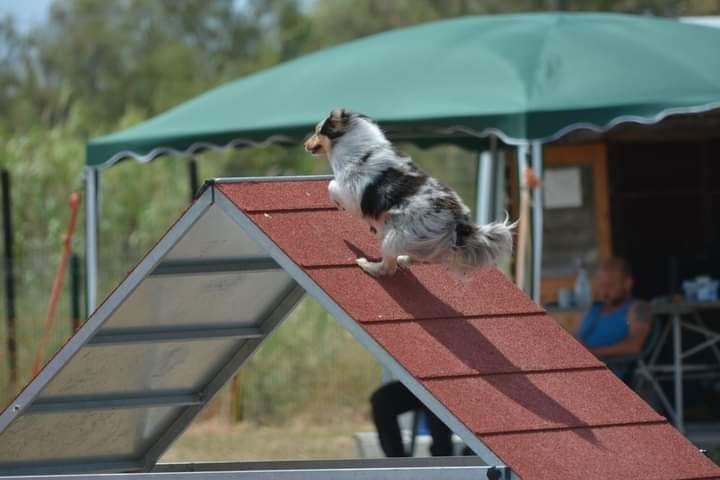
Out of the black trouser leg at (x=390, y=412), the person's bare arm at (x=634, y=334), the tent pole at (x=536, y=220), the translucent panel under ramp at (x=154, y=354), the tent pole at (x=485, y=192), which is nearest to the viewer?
the translucent panel under ramp at (x=154, y=354)

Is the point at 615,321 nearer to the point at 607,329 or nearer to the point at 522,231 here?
the point at 607,329

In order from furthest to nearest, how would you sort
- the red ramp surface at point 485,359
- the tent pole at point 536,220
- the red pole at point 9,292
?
the red pole at point 9,292 → the tent pole at point 536,220 → the red ramp surface at point 485,359

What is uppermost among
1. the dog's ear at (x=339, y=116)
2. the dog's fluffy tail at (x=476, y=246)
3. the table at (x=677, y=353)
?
the dog's ear at (x=339, y=116)

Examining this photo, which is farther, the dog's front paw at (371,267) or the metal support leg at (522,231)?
the metal support leg at (522,231)

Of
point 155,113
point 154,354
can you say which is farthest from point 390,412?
point 155,113

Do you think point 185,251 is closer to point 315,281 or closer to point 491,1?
point 315,281

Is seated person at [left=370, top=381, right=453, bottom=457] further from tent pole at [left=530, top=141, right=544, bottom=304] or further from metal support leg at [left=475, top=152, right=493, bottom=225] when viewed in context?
metal support leg at [left=475, top=152, right=493, bottom=225]

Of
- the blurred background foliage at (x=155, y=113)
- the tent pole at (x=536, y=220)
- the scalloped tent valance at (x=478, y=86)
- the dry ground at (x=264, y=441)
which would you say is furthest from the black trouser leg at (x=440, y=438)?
the blurred background foliage at (x=155, y=113)

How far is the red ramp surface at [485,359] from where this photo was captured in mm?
4230

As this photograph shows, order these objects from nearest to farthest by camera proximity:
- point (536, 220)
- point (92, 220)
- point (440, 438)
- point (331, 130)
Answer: point (331, 130)
point (440, 438)
point (536, 220)
point (92, 220)

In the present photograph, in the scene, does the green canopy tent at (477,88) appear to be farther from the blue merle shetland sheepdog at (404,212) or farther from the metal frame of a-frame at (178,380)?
the metal frame of a-frame at (178,380)

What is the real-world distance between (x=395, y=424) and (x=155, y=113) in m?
24.0

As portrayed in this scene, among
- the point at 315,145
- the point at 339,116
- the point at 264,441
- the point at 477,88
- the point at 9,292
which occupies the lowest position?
the point at 264,441

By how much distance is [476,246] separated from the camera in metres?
4.74
